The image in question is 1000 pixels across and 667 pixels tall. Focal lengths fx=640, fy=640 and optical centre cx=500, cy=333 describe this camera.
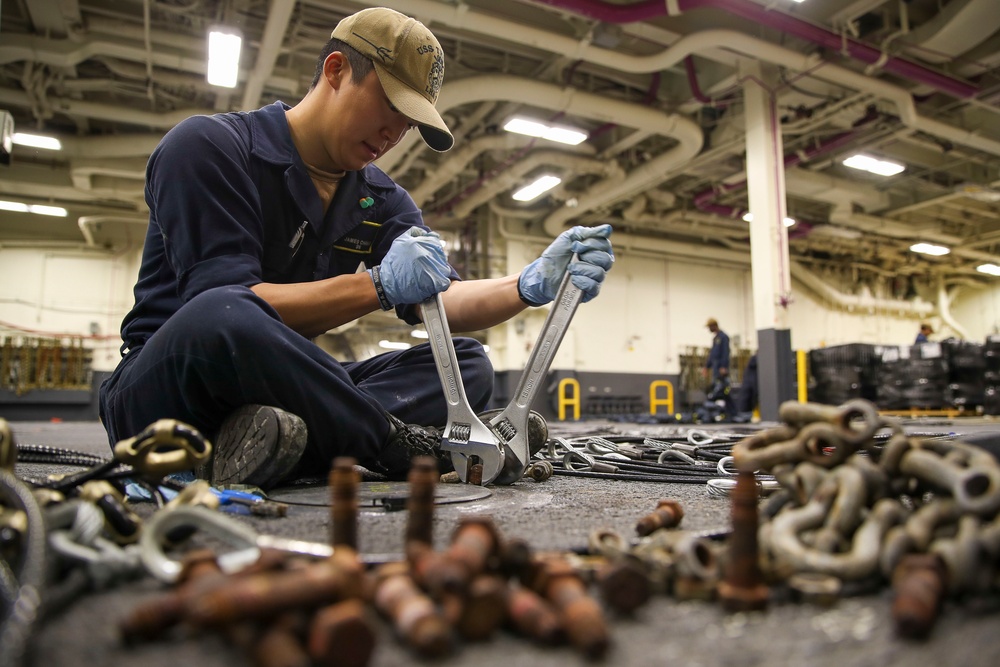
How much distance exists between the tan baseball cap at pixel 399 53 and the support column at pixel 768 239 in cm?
448

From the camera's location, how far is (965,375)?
712cm

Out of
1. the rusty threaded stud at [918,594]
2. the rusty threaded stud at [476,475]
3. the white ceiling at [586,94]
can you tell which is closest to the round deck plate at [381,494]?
the rusty threaded stud at [476,475]

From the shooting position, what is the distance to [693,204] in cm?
890

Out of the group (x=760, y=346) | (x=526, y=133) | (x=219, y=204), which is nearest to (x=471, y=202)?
(x=526, y=133)

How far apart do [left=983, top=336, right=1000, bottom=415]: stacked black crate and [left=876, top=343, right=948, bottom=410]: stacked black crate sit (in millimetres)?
365

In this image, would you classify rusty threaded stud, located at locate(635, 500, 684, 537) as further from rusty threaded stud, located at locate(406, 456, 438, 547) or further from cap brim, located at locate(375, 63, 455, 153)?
cap brim, located at locate(375, 63, 455, 153)

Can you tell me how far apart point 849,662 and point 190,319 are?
3.55ft

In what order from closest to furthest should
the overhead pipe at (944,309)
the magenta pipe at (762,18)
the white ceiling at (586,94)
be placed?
the magenta pipe at (762,18), the white ceiling at (586,94), the overhead pipe at (944,309)

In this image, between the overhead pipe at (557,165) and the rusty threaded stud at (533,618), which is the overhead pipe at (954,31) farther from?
the rusty threaded stud at (533,618)

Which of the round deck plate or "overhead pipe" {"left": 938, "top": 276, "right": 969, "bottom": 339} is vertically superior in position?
"overhead pipe" {"left": 938, "top": 276, "right": 969, "bottom": 339}

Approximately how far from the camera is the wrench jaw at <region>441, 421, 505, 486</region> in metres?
1.35

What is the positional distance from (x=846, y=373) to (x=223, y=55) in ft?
23.1

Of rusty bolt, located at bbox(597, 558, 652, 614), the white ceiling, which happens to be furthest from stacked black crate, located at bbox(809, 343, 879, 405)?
rusty bolt, located at bbox(597, 558, 652, 614)

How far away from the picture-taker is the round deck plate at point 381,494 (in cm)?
106
